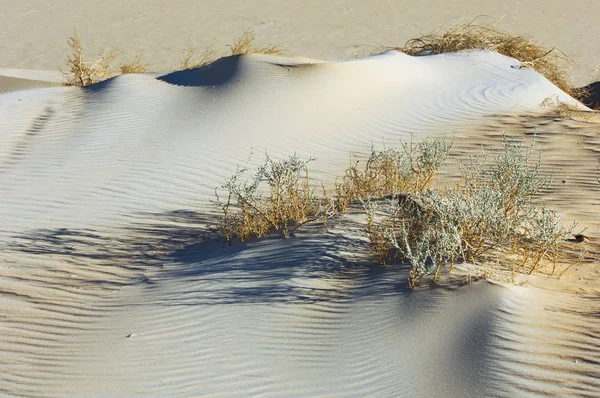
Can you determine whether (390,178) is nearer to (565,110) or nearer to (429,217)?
(429,217)

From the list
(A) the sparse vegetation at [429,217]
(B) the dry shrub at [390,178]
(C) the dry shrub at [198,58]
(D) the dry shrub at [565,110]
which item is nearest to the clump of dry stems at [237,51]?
(C) the dry shrub at [198,58]

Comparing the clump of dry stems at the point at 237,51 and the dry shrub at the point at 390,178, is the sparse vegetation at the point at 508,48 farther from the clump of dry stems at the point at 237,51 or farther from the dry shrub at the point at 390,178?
the dry shrub at the point at 390,178

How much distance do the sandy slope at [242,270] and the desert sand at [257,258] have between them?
0.06 feet

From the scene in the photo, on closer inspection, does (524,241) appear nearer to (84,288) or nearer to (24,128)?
(84,288)

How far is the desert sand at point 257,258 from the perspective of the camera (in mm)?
4414

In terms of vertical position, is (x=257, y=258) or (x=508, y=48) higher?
(x=508, y=48)

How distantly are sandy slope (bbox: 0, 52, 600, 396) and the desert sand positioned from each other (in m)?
0.02

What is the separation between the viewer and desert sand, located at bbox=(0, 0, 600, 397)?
14.5ft

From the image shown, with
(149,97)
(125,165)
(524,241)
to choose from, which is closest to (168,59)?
(149,97)

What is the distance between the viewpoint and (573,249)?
19.2 ft

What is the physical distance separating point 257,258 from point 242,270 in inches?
8.7

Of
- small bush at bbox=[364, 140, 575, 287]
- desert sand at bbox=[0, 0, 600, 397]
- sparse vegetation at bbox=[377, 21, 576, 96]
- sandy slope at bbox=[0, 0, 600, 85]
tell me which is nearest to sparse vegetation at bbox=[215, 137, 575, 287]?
small bush at bbox=[364, 140, 575, 287]

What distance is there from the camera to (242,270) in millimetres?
5812

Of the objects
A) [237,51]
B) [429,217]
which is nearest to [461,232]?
[429,217]
